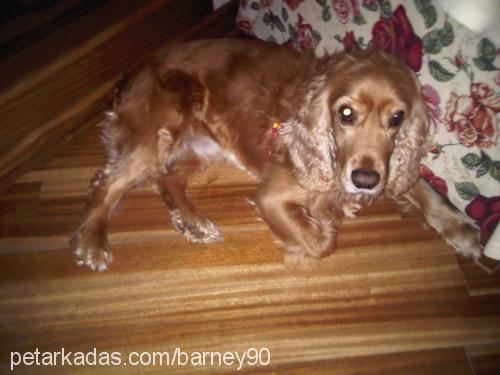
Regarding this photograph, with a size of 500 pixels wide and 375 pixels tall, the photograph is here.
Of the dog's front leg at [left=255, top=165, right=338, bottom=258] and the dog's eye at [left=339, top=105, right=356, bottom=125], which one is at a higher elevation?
the dog's eye at [left=339, top=105, right=356, bottom=125]

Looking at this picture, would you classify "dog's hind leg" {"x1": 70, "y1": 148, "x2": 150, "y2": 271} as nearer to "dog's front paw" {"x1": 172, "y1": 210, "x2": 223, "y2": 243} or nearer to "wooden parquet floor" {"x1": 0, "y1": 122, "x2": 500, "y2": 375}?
"wooden parquet floor" {"x1": 0, "y1": 122, "x2": 500, "y2": 375}

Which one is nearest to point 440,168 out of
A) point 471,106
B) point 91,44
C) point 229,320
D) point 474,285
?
point 471,106

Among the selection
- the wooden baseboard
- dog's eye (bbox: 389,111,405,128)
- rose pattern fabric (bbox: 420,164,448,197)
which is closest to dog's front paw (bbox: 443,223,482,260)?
rose pattern fabric (bbox: 420,164,448,197)

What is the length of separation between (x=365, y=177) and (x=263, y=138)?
709mm

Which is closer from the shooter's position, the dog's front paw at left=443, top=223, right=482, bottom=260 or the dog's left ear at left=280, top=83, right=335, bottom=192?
the dog's left ear at left=280, top=83, right=335, bottom=192

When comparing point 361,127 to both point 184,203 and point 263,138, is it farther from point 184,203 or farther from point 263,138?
point 184,203

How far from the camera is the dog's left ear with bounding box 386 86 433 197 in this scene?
1.81 metres

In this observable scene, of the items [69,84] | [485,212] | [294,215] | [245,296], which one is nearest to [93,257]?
[245,296]

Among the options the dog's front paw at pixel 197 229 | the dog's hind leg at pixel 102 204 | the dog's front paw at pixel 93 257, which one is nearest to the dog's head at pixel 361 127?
the dog's front paw at pixel 197 229

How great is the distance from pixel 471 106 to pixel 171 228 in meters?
1.55

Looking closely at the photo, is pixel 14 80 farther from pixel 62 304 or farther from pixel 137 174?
pixel 62 304

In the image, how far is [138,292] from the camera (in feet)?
6.16

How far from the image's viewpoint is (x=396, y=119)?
1672 millimetres

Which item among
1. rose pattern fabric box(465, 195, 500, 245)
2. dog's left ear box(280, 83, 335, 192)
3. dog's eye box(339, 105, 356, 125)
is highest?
dog's eye box(339, 105, 356, 125)
